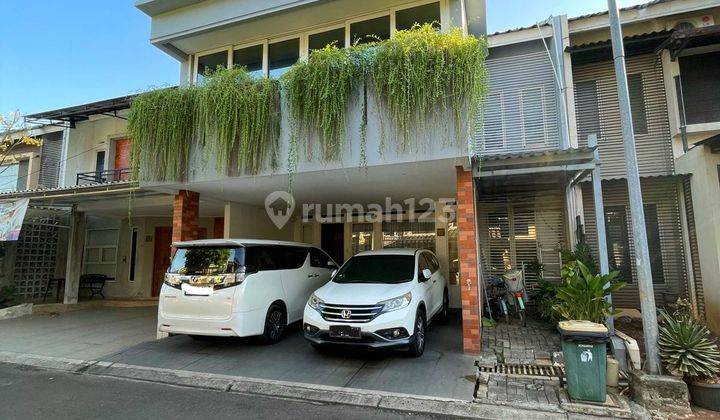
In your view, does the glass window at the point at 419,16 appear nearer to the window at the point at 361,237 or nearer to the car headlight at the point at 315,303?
the car headlight at the point at 315,303

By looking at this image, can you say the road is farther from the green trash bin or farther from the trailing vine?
the trailing vine

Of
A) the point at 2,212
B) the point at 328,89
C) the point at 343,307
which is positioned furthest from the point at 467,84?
the point at 2,212

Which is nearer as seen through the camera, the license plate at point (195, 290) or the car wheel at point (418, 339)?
the car wheel at point (418, 339)

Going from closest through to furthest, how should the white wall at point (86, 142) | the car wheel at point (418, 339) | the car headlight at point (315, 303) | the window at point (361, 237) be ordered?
the car wheel at point (418, 339) < the car headlight at point (315, 303) < the window at point (361, 237) < the white wall at point (86, 142)

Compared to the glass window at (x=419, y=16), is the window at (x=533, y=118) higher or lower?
lower

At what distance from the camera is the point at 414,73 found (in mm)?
5617

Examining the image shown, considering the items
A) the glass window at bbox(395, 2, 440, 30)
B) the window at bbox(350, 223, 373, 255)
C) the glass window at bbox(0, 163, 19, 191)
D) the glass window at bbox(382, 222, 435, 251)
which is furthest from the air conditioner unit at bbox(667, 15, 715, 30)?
the glass window at bbox(0, 163, 19, 191)

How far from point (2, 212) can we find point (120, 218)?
3.48 metres

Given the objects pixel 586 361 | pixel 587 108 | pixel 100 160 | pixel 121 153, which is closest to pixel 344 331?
pixel 586 361

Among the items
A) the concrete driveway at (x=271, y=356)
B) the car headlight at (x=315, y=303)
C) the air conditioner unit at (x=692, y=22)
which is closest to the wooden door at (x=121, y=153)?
the concrete driveway at (x=271, y=356)

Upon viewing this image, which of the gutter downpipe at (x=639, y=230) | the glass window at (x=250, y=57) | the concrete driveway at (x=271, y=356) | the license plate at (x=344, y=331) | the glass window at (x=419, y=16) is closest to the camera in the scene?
the gutter downpipe at (x=639, y=230)

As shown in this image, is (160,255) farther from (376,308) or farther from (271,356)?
(376,308)

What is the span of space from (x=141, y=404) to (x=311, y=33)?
6908mm

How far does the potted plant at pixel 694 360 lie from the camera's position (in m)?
4.09
